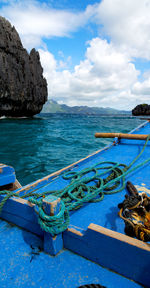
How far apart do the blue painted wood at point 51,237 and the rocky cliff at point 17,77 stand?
4241 centimetres

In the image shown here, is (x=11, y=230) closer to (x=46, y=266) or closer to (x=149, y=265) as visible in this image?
(x=46, y=266)

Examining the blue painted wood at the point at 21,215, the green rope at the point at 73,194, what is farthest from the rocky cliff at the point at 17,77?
the blue painted wood at the point at 21,215

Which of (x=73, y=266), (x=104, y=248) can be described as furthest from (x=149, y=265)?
(x=73, y=266)

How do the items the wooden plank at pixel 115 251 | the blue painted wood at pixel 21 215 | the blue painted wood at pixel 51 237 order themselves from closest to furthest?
the wooden plank at pixel 115 251 → the blue painted wood at pixel 51 237 → the blue painted wood at pixel 21 215

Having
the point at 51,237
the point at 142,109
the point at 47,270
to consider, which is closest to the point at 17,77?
the point at 51,237

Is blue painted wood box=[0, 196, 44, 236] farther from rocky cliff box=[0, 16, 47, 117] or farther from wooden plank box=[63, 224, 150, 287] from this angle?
rocky cliff box=[0, 16, 47, 117]

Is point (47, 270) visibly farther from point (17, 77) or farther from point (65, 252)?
point (17, 77)

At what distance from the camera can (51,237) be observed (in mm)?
1464

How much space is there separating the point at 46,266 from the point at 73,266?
233 millimetres

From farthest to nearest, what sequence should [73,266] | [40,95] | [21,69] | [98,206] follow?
[40,95], [21,69], [98,206], [73,266]

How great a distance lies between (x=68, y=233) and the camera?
4.92ft

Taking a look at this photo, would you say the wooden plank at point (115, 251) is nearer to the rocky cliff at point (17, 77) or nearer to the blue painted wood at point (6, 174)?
the blue painted wood at point (6, 174)

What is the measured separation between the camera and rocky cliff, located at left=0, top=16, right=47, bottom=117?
40.2m

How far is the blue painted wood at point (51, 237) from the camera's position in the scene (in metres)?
1.40
